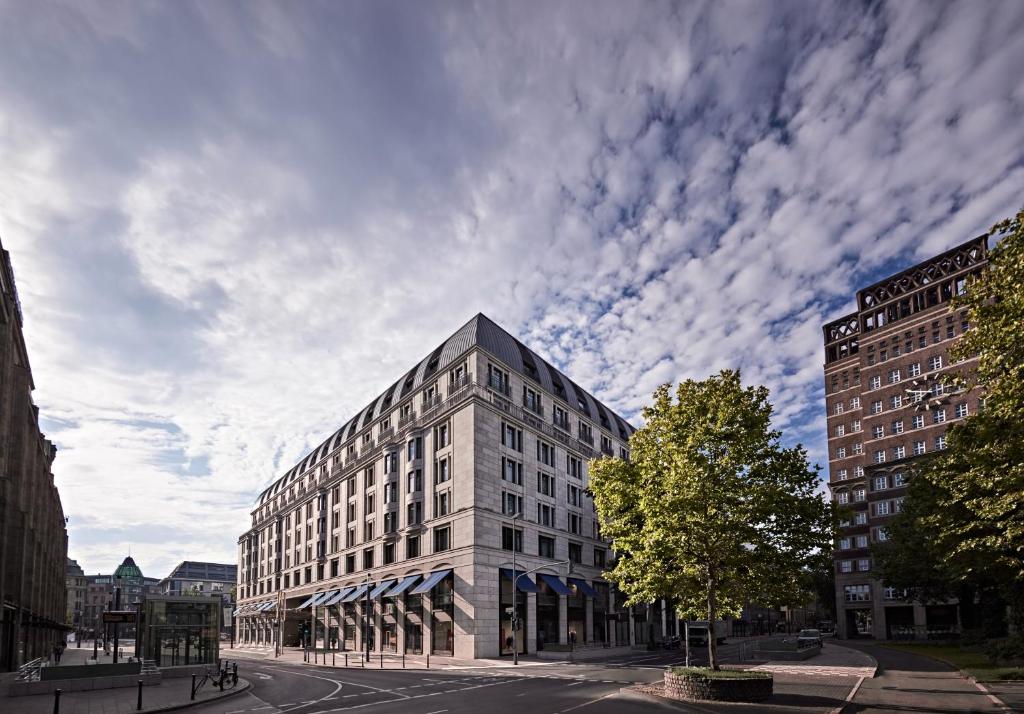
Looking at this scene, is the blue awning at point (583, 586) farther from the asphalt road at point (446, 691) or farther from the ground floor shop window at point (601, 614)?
the asphalt road at point (446, 691)

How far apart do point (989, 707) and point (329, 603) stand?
210 ft

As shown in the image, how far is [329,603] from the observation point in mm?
71938

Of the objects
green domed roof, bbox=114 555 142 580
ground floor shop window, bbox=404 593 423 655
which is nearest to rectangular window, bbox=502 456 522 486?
ground floor shop window, bbox=404 593 423 655

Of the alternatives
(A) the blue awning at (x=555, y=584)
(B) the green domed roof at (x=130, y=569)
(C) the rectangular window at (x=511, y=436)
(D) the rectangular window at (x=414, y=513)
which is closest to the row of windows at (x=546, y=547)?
(A) the blue awning at (x=555, y=584)

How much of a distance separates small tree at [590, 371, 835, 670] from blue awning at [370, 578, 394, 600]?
39.6 metres

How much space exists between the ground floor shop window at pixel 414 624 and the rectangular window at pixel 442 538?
4.76 metres

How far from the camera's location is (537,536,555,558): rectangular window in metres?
61.5

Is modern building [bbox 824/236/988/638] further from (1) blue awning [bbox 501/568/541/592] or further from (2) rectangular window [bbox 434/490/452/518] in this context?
(2) rectangular window [bbox 434/490/452/518]

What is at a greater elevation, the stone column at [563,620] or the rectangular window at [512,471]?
the rectangular window at [512,471]

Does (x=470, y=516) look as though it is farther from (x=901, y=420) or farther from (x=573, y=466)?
(x=901, y=420)

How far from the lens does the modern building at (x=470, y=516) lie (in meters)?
54.3

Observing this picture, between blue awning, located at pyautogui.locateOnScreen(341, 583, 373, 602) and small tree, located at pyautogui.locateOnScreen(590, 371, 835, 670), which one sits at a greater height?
small tree, located at pyautogui.locateOnScreen(590, 371, 835, 670)

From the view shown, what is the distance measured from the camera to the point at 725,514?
25844mm

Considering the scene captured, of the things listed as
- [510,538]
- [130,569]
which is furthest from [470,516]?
[130,569]
